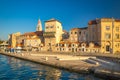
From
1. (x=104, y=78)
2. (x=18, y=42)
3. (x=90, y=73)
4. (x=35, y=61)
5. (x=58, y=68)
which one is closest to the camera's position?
(x=104, y=78)

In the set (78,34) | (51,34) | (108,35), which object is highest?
(51,34)

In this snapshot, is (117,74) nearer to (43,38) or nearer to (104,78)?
(104,78)

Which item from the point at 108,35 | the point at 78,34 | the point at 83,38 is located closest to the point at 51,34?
the point at 78,34

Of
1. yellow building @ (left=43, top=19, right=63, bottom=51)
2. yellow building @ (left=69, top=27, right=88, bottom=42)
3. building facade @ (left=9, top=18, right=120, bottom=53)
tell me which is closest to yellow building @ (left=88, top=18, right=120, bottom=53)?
building facade @ (left=9, top=18, right=120, bottom=53)

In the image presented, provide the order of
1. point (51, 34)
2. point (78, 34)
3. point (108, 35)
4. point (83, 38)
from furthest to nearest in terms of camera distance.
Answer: point (51, 34) → point (78, 34) → point (83, 38) → point (108, 35)

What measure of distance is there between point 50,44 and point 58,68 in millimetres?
53938

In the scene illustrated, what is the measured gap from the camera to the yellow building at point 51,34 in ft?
292

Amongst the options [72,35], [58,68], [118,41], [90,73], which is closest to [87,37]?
[72,35]

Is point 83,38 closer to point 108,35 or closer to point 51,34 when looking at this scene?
point 108,35

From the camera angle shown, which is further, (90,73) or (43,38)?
(43,38)

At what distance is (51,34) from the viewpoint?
89.4m

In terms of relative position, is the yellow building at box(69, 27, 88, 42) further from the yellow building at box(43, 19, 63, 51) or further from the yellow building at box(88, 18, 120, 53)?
the yellow building at box(88, 18, 120, 53)

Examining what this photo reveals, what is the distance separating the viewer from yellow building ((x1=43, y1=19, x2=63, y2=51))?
292ft

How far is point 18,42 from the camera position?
114062 mm
